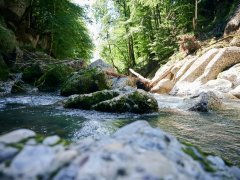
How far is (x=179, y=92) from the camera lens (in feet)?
48.1

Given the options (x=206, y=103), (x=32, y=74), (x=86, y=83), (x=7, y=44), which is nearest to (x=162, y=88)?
(x=86, y=83)

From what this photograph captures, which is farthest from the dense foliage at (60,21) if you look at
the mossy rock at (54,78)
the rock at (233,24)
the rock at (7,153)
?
the rock at (7,153)

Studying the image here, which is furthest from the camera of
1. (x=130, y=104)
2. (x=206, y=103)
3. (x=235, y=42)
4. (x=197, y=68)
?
(x=235, y=42)

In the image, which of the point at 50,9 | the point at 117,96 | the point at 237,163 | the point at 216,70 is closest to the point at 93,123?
the point at 117,96

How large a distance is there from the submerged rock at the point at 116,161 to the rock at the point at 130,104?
5344 millimetres

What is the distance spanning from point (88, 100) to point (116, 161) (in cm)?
629

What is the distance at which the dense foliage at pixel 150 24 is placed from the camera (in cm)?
2478

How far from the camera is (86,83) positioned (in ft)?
37.6

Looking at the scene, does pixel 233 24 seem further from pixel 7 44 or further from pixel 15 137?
pixel 15 137

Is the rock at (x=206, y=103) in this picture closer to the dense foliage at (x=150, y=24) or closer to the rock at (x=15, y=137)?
the rock at (x=15, y=137)

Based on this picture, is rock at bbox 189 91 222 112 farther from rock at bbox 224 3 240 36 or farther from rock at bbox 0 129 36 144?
rock at bbox 224 3 240 36

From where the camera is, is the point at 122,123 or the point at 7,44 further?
the point at 7,44

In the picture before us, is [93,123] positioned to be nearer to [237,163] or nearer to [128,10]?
[237,163]

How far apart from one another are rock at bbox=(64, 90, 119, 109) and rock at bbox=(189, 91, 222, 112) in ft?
7.42
